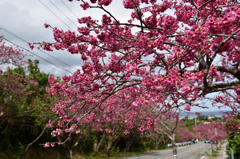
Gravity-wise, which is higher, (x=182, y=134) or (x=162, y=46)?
(x=162, y=46)

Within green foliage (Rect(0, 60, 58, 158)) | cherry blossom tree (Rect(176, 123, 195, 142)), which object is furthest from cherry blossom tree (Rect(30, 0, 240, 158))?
cherry blossom tree (Rect(176, 123, 195, 142))

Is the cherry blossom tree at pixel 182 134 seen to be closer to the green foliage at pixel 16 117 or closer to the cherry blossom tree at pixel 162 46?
the green foliage at pixel 16 117

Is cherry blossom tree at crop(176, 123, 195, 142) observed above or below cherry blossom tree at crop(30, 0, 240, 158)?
below

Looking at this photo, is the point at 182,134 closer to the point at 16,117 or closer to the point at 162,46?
the point at 16,117

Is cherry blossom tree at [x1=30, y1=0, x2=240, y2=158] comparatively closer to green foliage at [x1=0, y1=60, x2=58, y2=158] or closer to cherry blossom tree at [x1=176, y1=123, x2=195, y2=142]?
green foliage at [x1=0, y1=60, x2=58, y2=158]

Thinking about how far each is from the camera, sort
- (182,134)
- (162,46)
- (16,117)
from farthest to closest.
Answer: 1. (182,134)
2. (16,117)
3. (162,46)

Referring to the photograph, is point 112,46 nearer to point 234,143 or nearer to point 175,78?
point 175,78

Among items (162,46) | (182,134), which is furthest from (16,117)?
(182,134)

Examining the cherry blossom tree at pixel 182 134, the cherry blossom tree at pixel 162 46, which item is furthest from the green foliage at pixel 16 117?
the cherry blossom tree at pixel 182 134

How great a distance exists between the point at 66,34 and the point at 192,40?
2862mm

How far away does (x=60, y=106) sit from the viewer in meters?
6.09

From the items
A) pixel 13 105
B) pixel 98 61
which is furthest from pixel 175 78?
pixel 13 105

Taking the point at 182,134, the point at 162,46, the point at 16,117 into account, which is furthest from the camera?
the point at 182,134

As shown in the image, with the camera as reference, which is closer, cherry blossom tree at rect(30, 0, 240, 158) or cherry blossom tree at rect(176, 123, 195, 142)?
cherry blossom tree at rect(30, 0, 240, 158)
